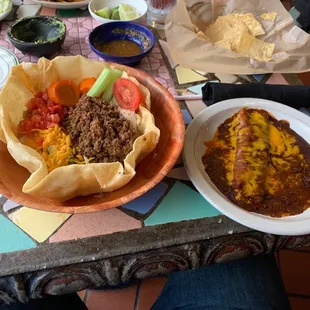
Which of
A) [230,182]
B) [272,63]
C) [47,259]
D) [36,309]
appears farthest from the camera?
[272,63]

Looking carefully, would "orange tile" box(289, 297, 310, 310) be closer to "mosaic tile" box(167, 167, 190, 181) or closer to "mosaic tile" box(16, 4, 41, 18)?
"mosaic tile" box(167, 167, 190, 181)

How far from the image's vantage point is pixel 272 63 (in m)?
1.16

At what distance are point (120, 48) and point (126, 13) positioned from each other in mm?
171

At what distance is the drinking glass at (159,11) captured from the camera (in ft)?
4.20

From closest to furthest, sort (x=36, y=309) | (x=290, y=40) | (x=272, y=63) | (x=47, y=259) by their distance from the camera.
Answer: (x=47, y=259) → (x=36, y=309) → (x=272, y=63) → (x=290, y=40)

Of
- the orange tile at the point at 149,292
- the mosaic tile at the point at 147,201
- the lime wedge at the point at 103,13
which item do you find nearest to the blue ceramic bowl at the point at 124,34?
the lime wedge at the point at 103,13

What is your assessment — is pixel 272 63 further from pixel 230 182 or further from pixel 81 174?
pixel 81 174

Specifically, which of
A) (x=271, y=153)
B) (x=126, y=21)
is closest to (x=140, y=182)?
(x=271, y=153)

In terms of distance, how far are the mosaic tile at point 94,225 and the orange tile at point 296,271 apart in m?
0.97

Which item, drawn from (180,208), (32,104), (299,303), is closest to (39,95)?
(32,104)

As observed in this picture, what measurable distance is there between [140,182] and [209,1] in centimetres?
80

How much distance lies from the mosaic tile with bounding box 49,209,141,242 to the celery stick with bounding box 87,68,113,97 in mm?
252

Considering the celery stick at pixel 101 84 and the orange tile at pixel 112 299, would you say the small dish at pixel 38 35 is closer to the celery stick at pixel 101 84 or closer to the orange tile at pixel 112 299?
the celery stick at pixel 101 84

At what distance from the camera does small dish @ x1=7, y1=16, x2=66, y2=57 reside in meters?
1.05
